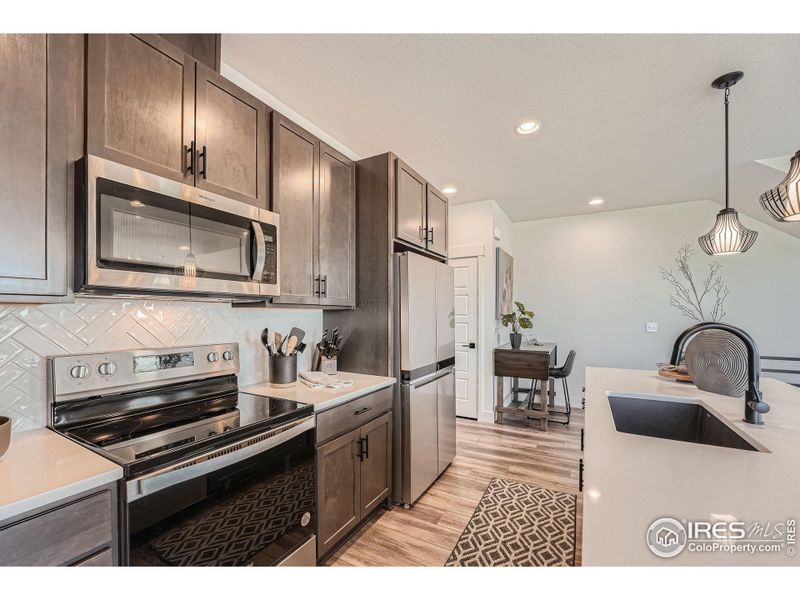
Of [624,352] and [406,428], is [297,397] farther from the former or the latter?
[624,352]

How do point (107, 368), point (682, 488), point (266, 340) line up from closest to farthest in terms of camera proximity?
point (682, 488)
point (107, 368)
point (266, 340)

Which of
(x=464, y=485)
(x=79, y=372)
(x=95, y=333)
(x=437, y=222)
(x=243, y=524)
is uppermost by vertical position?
(x=437, y=222)

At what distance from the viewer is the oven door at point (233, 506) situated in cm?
103

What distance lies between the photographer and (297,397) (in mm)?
1762

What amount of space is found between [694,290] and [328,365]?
442 centimetres

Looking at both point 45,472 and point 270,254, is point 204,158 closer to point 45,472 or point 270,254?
point 270,254

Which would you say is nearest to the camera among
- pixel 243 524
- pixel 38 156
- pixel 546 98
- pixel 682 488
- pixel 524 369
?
pixel 682 488

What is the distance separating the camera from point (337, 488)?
1.79 m

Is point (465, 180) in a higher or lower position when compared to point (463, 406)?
higher

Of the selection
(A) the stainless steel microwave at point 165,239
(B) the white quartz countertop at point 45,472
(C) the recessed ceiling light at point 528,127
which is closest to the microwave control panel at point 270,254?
(A) the stainless steel microwave at point 165,239

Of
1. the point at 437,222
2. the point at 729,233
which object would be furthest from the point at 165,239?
the point at 729,233

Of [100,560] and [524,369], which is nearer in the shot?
[100,560]
